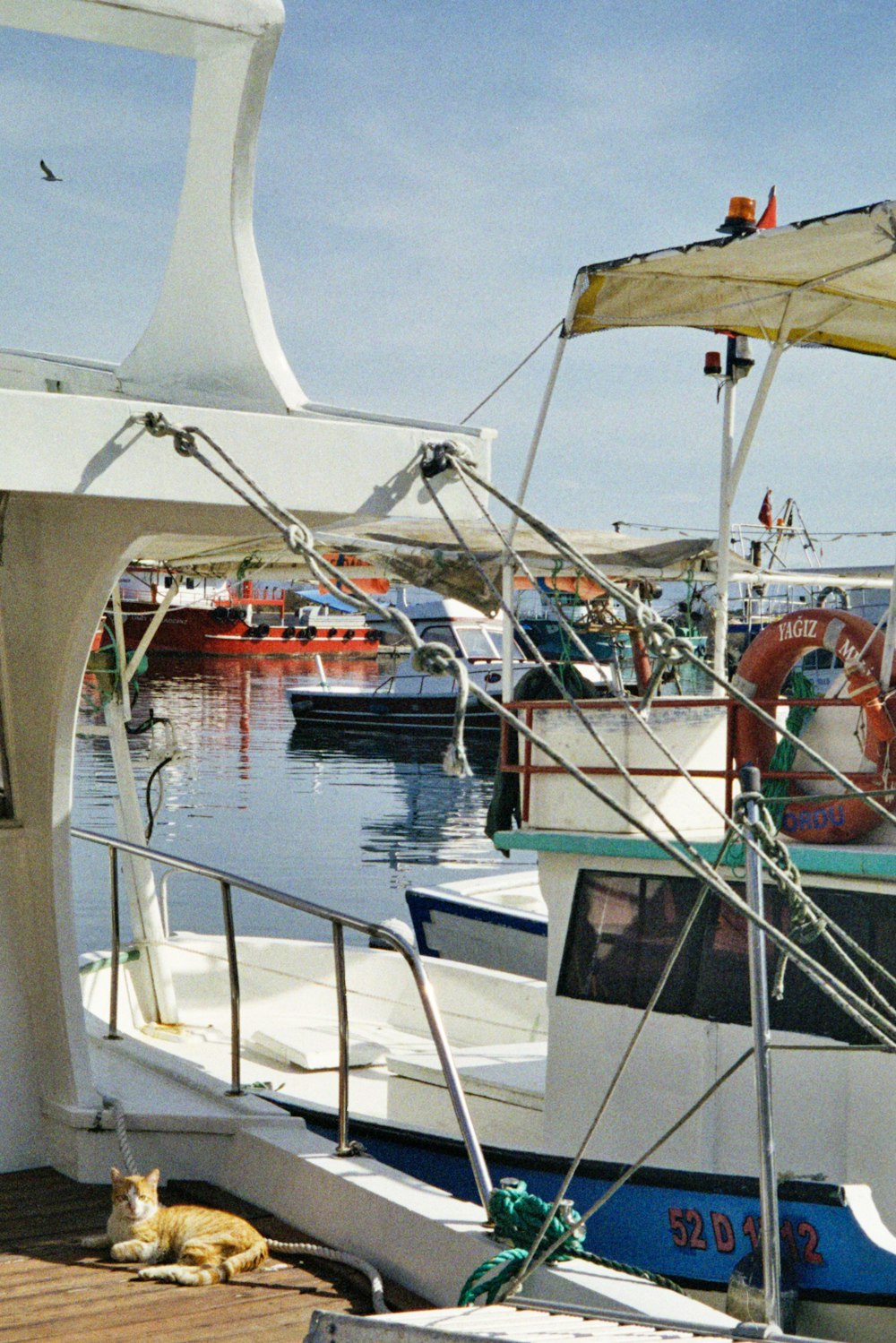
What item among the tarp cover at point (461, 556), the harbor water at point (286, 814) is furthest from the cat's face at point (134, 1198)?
the tarp cover at point (461, 556)

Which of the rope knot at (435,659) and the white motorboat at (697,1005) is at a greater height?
the rope knot at (435,659)

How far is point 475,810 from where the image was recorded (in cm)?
3266

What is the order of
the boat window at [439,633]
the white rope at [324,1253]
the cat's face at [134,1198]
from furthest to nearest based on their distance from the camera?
1. the boat window at [439,633]
2. the cat's face at [134,1198]
3. the white rope at [324,1253]

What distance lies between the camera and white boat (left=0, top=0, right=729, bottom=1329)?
4.27 m

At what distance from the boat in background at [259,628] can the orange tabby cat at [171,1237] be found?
6071cm

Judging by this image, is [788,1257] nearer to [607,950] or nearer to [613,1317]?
[607,950]

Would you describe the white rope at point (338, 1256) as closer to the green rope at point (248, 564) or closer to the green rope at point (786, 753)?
the green rope at point (786, 753)

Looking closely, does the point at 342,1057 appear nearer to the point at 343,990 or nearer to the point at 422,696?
the point at 343,990

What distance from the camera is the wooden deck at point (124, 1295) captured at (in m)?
4.12

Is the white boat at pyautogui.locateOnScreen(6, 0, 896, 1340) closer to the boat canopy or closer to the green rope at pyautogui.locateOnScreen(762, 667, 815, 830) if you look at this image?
the boat canopy

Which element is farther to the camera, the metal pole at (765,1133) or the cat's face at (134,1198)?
the cat's face at (134,1198)

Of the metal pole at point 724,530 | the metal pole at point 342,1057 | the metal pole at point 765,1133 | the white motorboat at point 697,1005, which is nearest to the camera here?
the metal pole at point 765,1133

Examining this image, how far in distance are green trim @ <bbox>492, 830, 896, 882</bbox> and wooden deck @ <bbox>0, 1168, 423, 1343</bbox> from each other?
11.3ft

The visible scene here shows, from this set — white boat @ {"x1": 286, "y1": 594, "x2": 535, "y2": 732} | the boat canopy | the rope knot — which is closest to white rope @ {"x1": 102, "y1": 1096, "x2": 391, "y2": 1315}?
the rope knot
